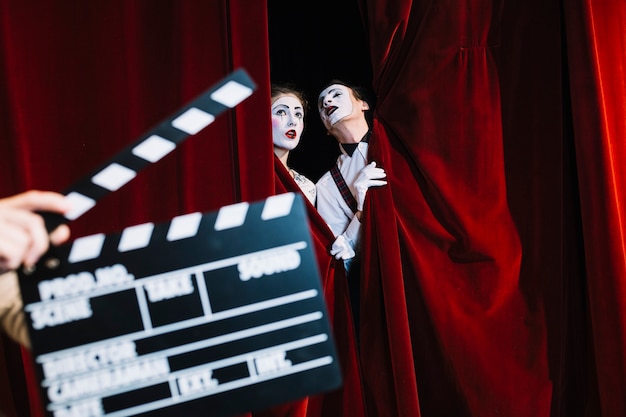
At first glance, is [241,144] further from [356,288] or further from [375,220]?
[356,288]

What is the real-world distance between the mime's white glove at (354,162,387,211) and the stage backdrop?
0.15ft

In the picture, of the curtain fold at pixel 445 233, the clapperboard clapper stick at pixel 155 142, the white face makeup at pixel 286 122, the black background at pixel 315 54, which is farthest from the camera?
the black background at pixel 315 54

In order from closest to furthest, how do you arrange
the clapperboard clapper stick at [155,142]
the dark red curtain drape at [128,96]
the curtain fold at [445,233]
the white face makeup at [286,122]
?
the clapperboard clapper stick at [155,142] → the dark red curtain drape at [128,96] → the curtain fold at [445,233] → the white face makeup at [286,122]

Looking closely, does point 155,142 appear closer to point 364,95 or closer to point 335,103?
point 335,103

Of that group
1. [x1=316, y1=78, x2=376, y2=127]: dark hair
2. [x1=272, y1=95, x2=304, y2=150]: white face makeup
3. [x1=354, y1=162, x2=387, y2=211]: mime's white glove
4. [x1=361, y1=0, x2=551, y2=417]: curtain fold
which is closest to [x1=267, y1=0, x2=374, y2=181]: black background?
[x1=316, y1=78, x2=376, y2=127]: dark hair

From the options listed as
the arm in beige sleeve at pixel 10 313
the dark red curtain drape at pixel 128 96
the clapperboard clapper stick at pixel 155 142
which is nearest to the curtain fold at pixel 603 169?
the dark red curtain drape at pixel 128 96

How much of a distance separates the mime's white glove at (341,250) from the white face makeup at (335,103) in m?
0.56

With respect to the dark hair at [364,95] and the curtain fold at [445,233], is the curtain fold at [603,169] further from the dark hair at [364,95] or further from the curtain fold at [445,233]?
the dark hair at [364,95]

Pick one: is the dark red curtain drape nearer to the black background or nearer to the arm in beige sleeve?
the black background

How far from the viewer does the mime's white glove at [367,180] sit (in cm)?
228

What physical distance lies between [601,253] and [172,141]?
5.66ft

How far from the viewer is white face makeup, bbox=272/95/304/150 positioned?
2.44 meters

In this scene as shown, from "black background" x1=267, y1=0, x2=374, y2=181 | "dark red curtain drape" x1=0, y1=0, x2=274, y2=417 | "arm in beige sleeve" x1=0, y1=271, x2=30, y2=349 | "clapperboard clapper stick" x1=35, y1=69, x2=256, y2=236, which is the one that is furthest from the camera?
"black background" x1=267, y1=0, x2=374, y2=181

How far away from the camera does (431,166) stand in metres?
2.31
